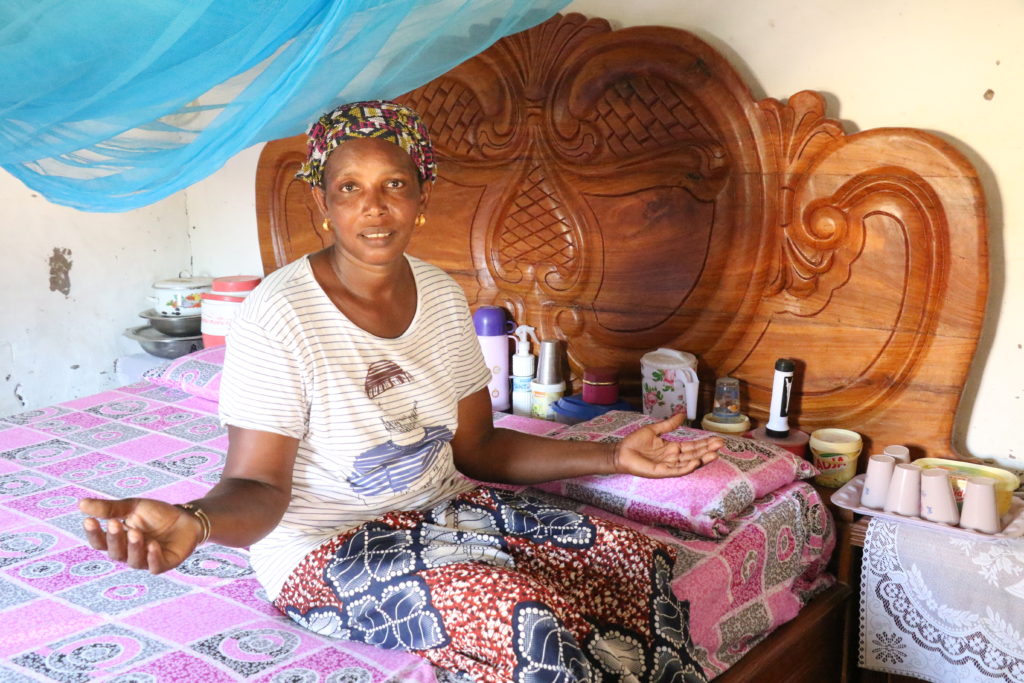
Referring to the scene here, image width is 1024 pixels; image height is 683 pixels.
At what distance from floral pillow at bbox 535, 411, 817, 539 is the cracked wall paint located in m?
2.14

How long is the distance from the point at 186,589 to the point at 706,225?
1398 mm

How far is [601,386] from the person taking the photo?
237cm

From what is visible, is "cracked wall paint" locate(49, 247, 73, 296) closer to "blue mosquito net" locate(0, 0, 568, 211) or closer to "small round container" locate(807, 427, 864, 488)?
"blue mosquito net" locate(0, 0, 568, 211)

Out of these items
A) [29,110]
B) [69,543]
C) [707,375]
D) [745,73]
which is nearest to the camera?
[29,110]

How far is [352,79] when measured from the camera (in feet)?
5.00

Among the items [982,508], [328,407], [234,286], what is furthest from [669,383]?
[234,286]

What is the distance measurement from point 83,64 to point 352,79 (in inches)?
15.8

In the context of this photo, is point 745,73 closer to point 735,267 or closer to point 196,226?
point 735,267

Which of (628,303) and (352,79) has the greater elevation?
(352,79)

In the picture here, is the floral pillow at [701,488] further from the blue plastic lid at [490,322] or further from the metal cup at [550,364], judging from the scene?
the blue plastic lid at [490,322]

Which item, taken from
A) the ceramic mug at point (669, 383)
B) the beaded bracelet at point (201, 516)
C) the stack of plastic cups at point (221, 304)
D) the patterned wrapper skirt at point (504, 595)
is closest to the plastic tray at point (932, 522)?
the ceramic mug at point (669, 383)

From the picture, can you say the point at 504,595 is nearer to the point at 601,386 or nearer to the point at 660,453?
the point at 660,453

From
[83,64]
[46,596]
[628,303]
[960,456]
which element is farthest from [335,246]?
[960,456]

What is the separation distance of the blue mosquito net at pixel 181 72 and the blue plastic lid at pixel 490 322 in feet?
3.00
